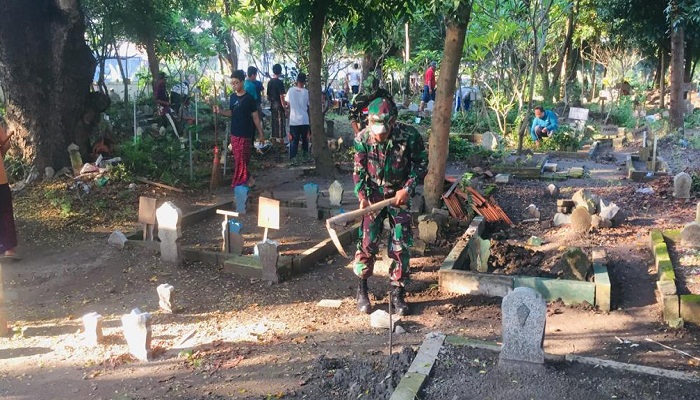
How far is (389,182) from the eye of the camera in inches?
193

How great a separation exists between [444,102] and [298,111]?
469cm

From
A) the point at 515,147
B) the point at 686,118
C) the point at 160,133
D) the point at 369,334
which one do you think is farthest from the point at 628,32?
the point at 369,334

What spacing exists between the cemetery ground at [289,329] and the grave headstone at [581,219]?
0.32 ft

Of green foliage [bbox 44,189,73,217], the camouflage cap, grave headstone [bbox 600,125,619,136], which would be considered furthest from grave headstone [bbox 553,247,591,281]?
grave headstone [bbox 600,125,619,136]

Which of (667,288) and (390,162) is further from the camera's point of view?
(390,162)

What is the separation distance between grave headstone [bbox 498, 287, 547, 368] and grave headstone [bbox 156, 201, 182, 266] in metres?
3.66

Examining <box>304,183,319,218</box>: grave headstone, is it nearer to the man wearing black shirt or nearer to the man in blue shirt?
the man wearing black shirt

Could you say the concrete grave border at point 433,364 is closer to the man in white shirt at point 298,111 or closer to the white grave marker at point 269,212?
the white grave marker at point 269,212

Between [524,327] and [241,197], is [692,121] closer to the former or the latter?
[241,197]

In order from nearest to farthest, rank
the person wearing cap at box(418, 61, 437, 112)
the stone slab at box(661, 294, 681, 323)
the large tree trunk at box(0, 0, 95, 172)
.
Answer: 1. the stone slab at box(661, 294, 681, 323)
2. the large tree trunk at box(0, 0, 95, 172)
3. the person wearing cap at box(418, 61, 437, 112)

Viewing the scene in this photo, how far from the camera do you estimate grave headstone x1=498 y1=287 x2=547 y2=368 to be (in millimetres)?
3504

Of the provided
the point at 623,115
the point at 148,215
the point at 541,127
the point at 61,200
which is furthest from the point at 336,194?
the point at 623,115

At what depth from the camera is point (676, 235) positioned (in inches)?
246

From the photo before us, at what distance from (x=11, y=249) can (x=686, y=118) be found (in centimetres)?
1821
